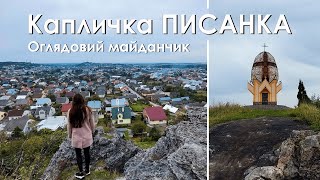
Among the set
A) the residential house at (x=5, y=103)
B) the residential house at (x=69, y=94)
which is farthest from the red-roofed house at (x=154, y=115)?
the residential house at (x=5, y=103)

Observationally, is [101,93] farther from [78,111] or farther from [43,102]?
[78,111]

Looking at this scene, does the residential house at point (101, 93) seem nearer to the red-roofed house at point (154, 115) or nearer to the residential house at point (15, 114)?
the red-roofed house at point (154, 115)

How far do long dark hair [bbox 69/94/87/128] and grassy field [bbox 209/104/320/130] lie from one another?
74.4 inches

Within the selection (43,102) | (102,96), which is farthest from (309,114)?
(43,102)

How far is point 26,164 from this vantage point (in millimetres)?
5719

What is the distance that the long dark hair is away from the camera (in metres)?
5.03

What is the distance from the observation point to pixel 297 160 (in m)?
5.46

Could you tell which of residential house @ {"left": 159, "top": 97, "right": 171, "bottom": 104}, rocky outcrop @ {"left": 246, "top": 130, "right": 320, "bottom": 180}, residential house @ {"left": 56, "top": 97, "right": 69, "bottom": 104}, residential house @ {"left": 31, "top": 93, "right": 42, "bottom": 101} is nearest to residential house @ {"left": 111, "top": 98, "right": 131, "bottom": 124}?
residential house @ {"left": 159, "top": 97, "right": 171, "bottom": 104}

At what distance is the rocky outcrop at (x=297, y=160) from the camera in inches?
211

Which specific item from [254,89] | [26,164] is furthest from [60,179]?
[254,89]

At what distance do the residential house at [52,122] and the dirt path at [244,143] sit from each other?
180 centimetres

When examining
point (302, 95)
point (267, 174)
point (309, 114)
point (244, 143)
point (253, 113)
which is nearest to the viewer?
point (267, 174)

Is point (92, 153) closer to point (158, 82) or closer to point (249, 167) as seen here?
point (158, 82)

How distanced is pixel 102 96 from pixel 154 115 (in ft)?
2.16
